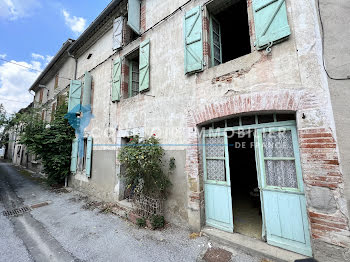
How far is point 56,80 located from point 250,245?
13.1 m

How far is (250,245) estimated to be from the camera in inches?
105

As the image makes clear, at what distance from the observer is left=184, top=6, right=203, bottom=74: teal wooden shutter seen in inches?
138

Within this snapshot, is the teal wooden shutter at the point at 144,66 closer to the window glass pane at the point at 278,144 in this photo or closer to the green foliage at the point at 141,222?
the window glass pane at the point at 278,144

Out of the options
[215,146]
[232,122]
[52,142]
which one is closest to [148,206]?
[215,146]

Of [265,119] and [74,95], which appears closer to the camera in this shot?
[265,119]

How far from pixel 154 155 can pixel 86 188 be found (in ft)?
14.7

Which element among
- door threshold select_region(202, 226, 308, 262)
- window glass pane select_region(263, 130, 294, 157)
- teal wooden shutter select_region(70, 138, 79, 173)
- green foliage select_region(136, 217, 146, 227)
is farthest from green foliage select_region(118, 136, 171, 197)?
teal wooden shutter select_region(70, 138, 79, 173)

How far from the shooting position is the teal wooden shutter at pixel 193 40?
138 inches

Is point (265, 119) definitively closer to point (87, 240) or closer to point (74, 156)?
point (87, 240)

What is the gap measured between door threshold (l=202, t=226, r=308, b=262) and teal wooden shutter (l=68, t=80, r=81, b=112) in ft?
23.4

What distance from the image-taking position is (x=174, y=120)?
3857 mm

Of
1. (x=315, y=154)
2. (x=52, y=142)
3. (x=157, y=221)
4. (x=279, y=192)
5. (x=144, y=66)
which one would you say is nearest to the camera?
(x=315, y=154)

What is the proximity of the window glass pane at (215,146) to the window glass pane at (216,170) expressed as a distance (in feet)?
0.50

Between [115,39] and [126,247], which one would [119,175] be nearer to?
[126,247]
